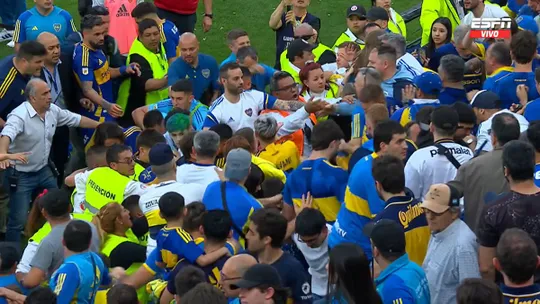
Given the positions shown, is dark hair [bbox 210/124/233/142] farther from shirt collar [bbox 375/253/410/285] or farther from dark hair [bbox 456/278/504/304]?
dark hair [bbox 456/278/504/304]

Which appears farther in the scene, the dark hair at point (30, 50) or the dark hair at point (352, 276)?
the dark hair at point (30, 50)

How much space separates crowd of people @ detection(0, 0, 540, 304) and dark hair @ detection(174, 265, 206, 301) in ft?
0.03

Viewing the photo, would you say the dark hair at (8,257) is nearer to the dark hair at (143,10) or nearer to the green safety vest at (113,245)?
the green safety vest at (113,245)

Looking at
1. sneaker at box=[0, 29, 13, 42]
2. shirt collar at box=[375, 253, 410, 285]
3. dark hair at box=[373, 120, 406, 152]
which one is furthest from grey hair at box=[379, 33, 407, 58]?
sneaker at box=[0, 29, 13, 42]

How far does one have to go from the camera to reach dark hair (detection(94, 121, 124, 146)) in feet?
25.3

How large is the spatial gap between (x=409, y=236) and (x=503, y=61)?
3.03 meters

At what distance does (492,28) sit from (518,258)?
5494 mm

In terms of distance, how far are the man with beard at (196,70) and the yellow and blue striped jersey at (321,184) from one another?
3.07m

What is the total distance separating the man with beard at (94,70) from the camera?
8.94m

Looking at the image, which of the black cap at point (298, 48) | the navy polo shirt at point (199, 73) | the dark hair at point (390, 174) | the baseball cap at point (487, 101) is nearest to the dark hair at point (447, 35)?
the black cap at point (298, 48)

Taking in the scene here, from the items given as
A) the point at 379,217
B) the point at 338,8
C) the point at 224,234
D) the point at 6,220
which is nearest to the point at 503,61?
the point at 379,217

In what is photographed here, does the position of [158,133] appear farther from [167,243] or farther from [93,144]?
[167,243]

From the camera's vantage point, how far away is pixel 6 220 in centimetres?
809

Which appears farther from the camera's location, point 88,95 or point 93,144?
point 88,95
